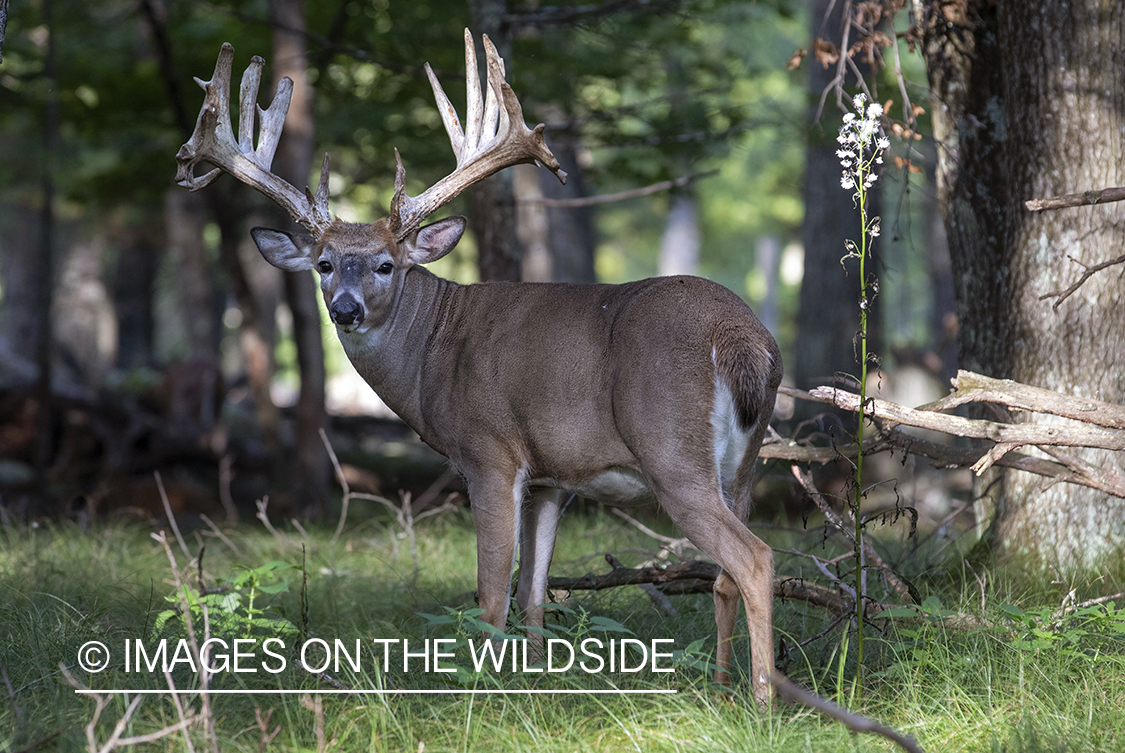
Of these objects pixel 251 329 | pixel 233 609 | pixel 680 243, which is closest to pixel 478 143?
pixel 233 609

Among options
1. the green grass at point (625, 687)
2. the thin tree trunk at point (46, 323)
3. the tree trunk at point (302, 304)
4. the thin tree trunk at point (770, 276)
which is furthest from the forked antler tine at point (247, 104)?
the thin tree trunk at point (770, 276)

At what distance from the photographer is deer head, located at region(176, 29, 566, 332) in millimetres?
4859

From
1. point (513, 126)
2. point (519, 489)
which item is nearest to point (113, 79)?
point (513, 126)

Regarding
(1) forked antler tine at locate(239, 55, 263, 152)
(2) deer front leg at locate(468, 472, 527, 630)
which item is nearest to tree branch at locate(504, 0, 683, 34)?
(1) forked antler tine at locate(239, 55, 263, 152)

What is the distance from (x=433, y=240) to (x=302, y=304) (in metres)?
4.35

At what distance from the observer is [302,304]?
9203 mm

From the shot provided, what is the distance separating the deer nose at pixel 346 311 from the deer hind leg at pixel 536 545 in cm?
106

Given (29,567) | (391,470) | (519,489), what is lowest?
(391,470)

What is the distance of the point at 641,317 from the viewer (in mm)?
4152

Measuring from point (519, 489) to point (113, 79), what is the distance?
802cm

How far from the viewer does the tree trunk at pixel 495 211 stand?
6637 mm

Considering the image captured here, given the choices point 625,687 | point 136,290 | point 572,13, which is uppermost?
point 572,13

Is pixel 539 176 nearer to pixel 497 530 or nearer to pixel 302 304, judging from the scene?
pixel 302 304

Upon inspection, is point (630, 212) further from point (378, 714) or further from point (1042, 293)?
point (378, 714)
